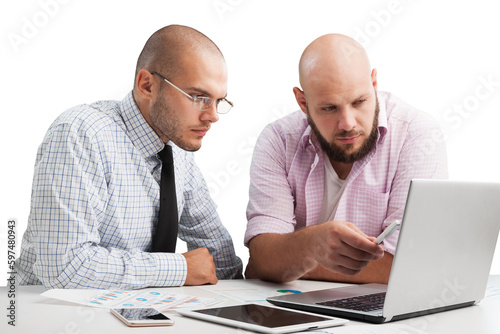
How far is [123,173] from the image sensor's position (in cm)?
197

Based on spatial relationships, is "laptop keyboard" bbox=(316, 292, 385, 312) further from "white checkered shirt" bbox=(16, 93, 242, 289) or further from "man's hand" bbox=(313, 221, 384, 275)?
"white checkered shirt" bbox=(16, 93, 242, 289)

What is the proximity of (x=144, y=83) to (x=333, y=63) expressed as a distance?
0.71 m

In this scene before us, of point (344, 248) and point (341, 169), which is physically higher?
point (341, 169)

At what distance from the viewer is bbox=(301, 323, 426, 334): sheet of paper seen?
1.21 m

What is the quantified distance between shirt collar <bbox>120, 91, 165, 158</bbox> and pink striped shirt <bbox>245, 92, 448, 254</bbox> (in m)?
0.47

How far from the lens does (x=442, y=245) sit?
1.33m

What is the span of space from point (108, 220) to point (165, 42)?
0.69 meters

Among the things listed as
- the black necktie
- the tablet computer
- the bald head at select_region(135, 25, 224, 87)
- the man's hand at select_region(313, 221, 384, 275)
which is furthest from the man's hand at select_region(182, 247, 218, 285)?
the bald head at select_region(135, 25, 224, 87)

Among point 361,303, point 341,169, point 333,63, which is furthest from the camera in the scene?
point 341,169

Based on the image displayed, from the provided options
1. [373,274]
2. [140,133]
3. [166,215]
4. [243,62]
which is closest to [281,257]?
[373,274]

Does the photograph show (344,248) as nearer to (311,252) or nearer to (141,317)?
(311,252)

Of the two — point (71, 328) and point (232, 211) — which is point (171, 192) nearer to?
point (71, 328)

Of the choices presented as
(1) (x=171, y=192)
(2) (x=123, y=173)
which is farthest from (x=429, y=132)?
(2) (x=123, y=173)

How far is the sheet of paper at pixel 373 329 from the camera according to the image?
47.7 inches
